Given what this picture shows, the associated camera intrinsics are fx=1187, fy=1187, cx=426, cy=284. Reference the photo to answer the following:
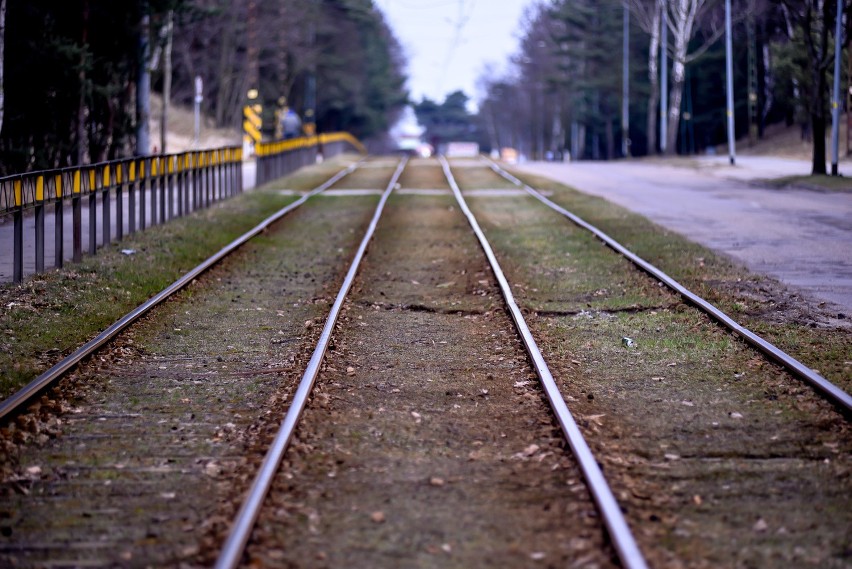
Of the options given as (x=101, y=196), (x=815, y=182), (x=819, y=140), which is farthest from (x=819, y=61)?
(x=101, y=196)

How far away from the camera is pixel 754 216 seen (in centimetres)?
2234

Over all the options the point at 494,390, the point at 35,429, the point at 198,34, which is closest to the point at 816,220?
the point at 494,390

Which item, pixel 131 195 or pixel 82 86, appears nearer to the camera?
pixel 131 195

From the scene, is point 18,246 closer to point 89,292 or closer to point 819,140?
point 89,292

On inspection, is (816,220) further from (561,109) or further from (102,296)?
(561,109)

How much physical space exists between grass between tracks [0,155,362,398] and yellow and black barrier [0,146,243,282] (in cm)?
27

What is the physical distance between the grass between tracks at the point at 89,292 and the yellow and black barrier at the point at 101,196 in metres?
0.27

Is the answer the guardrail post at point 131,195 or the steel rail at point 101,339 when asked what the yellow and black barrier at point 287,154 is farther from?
the steel rail at point 101,339

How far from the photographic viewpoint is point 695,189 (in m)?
31.4

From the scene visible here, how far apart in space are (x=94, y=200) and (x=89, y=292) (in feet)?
13.1

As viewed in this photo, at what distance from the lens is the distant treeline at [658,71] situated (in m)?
56.9

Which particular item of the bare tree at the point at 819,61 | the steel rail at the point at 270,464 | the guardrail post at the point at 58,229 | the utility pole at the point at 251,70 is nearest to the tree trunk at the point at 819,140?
the bare tree at the point at 819,61

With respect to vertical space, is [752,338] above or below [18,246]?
below

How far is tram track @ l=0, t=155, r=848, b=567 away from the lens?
5.17m
